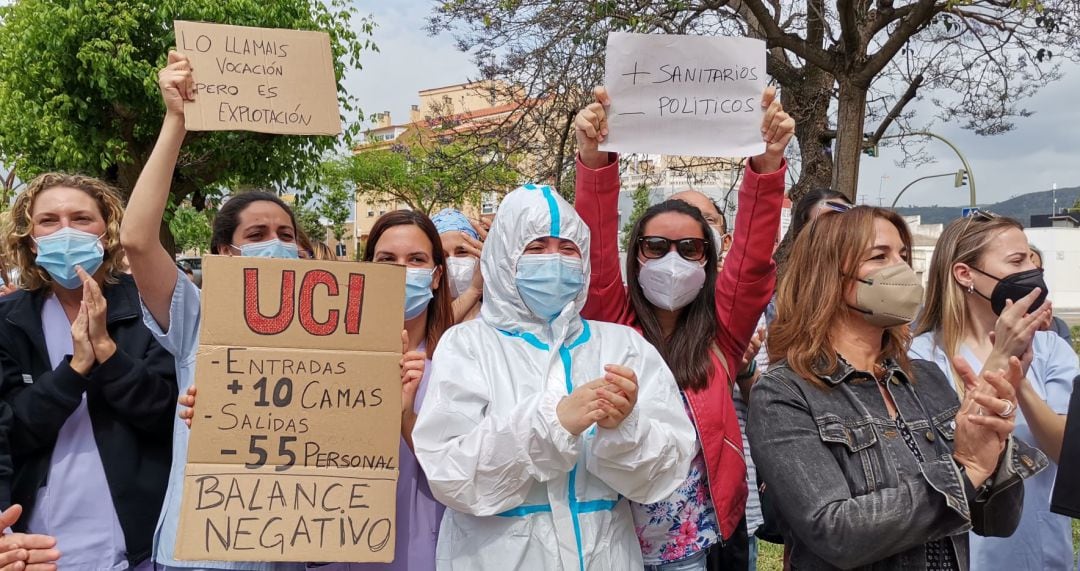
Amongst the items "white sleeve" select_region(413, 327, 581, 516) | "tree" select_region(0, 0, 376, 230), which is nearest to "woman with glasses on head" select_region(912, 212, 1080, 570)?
"white sleeve" select_region(413, 327, 581, 516)

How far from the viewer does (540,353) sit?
2293mm

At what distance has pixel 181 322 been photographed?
2406mm

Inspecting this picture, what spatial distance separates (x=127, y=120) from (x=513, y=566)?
40.5 feet

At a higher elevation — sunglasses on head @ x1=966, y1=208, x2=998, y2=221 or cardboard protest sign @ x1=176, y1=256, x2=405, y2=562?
sunglasses on head @ x1=966, y1=208, x2=998, y2=221

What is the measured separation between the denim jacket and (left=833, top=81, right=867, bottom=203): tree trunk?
6.87 m

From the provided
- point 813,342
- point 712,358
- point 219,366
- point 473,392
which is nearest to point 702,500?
point 712,358

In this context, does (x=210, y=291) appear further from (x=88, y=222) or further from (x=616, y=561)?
(x=616, y=561)

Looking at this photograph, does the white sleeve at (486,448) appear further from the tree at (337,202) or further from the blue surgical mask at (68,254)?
the tree at (337,202)

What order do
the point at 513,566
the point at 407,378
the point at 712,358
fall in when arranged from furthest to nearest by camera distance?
the point at 712,358 → the point at 407,378 → the point at 513,566

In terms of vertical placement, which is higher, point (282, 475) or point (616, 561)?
point (282, 475)

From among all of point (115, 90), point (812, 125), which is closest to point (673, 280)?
point (812, 125)

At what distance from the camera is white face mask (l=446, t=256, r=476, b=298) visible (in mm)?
3674

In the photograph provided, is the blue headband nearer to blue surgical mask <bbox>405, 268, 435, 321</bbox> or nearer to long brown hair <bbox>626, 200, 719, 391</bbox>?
blue surgical mask <bbox>405, 268, 435, 321</bbox>

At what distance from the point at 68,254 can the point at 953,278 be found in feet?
10.8
